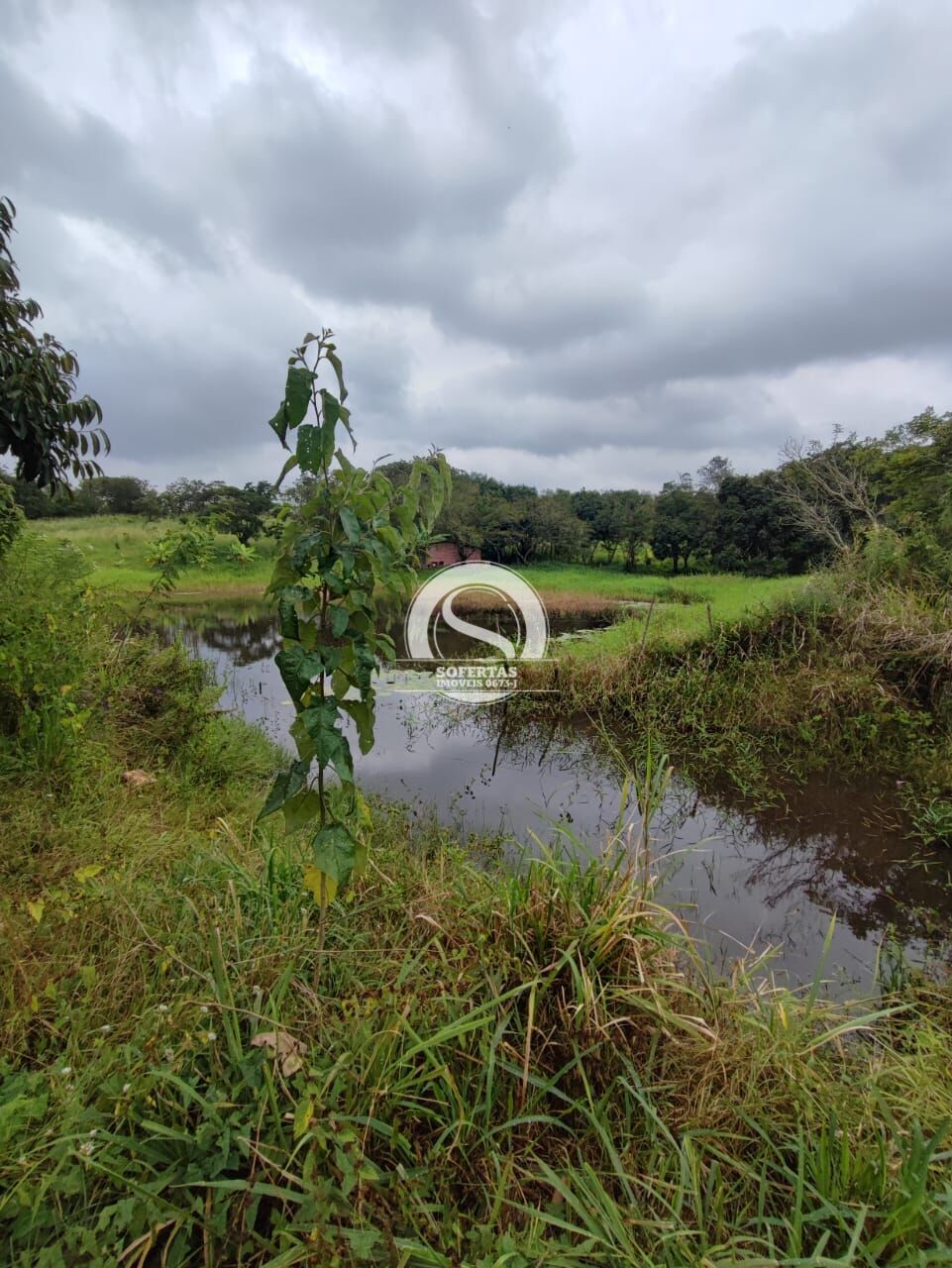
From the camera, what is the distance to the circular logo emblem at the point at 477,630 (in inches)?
273

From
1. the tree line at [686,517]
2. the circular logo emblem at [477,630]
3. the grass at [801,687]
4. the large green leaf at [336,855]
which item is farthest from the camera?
the tree line at [686,517]

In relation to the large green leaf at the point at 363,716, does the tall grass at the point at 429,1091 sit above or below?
below

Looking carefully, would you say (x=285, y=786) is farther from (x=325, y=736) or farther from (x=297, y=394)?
(x=297, y=394)

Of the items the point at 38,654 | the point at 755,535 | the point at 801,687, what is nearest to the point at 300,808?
the point at 38,654

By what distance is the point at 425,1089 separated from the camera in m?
1.32

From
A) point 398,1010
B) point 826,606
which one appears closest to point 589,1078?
point 398,1010

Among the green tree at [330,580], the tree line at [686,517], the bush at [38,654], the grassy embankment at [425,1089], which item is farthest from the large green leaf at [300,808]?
the tree line at [686,517]

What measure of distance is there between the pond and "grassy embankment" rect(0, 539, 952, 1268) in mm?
383

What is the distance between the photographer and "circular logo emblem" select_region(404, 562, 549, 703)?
22.8 ft

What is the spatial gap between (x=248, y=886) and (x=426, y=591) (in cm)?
948

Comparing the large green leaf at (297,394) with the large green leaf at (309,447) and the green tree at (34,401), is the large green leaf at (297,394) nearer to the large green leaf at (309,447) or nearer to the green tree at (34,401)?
the large green leaf at (309,447)

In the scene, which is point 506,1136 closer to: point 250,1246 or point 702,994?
point 250,1246

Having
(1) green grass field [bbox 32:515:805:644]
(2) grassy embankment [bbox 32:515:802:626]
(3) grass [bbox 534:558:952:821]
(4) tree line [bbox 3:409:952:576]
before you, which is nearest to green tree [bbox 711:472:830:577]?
(4) tree line [bbox 3:409:952:576]

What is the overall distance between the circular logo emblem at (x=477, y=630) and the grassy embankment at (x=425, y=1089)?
2.10m
